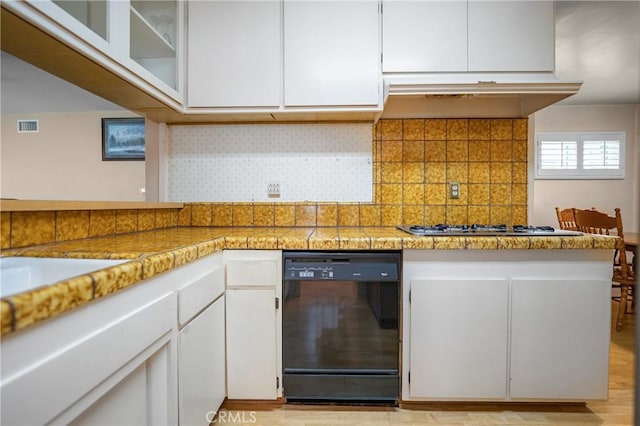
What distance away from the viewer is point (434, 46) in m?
1.60

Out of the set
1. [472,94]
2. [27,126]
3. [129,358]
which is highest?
[472,94]

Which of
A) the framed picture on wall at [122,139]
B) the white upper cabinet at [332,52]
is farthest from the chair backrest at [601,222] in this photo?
the framed picture on wall at [122,139]

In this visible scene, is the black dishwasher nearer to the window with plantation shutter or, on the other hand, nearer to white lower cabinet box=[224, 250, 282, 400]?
white lower cabinet box=[224, 250, 282, 400]

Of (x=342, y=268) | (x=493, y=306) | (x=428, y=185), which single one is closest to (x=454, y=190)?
(x=428, y=185)

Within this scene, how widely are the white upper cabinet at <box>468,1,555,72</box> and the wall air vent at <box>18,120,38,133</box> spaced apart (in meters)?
2.01

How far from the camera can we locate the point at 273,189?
6.33 ft

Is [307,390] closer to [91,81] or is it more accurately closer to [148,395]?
[148,395]

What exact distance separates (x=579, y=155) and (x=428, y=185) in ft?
11.4

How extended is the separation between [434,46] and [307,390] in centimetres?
182

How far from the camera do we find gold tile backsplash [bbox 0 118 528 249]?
1.91 m

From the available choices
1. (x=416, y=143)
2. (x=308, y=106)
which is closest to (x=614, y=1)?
(x=416, y=143)

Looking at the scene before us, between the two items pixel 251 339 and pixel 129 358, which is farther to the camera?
pixel 251 339

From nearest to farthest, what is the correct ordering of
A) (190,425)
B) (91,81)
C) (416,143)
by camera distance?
(190,425)
(91,81)
(416,143)

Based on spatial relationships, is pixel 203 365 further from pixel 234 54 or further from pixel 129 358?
pixel 234 54
